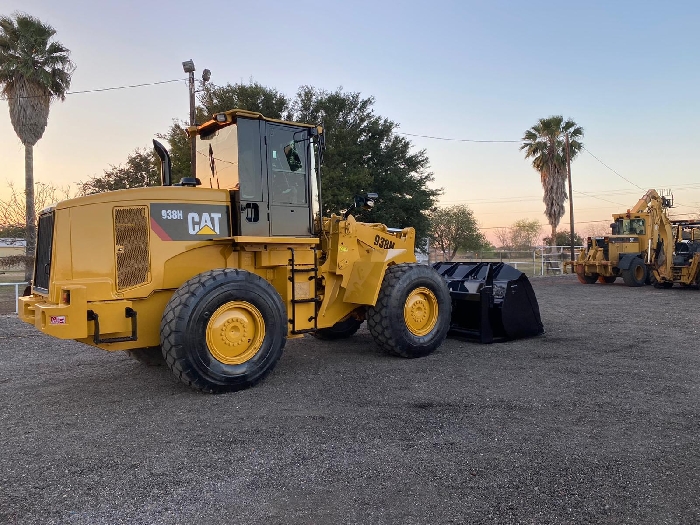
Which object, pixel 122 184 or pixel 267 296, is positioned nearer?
pixel 267 296

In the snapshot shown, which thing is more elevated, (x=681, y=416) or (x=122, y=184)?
(x=122, y=184)

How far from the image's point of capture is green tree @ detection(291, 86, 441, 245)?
24.4 m

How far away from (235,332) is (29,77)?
20474mm

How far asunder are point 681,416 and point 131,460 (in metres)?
4.57

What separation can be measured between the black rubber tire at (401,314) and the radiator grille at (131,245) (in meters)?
2.95

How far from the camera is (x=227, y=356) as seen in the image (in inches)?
221

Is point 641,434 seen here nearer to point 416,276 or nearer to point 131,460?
point 416,276

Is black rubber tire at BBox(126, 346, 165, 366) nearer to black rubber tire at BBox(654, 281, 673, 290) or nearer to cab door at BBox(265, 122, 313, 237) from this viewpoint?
cab door at BBox(265, 122, 313, 237)

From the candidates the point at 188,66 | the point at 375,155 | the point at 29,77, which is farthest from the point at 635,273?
the point at 29,77

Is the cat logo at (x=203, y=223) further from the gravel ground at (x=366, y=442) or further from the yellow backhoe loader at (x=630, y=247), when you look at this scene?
the yellow backhoe loader at (x=630, y=247)

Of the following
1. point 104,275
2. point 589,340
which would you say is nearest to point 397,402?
point 104,275

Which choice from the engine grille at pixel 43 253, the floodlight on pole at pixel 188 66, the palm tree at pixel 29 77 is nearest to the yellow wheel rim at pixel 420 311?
the engine grille at pixel 43 253

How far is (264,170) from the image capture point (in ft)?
20.4

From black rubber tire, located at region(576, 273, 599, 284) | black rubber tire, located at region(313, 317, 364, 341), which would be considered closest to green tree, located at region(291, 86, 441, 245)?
black rubber tire, located at region(576, 273, 599, 284)
